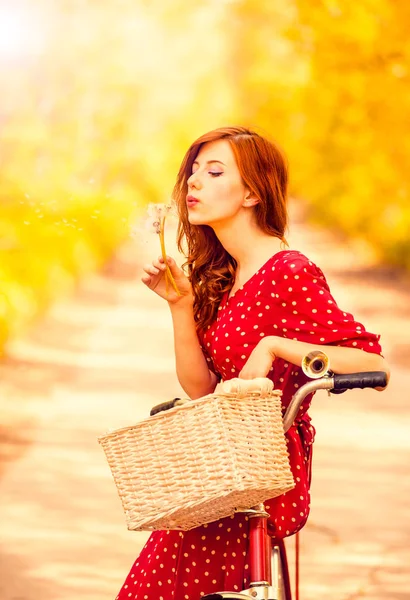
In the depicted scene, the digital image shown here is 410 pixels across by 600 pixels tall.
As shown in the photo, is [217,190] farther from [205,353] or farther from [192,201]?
[205,353]

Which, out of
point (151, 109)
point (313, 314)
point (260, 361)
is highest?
point (151, 109)

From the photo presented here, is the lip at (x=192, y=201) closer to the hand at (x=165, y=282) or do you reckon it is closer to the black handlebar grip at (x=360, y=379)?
the hand at (x=165, y=282)

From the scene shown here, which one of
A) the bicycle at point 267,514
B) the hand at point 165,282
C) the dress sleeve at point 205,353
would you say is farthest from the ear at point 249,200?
the bicycle at point 267,514

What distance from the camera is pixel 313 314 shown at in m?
2.51

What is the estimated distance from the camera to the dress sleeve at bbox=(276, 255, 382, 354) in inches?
98.2

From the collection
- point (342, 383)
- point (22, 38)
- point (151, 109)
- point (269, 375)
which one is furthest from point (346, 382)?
point (151, 109)

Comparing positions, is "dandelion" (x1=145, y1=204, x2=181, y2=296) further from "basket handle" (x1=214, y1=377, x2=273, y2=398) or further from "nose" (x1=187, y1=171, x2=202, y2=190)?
"basket handle" (x1=214, y1=377, x2=273, y2=398)

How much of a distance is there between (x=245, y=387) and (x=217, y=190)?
579mm

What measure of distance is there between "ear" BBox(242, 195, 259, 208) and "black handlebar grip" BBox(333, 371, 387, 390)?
1.59 ft

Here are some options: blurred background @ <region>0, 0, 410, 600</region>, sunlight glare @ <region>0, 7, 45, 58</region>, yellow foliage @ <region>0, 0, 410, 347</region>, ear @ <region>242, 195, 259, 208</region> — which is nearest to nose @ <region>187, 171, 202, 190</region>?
ear @ <region>242, 195, 259, 208</region>

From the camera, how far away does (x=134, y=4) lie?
19406mm

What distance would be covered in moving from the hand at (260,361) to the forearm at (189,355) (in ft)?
1.22

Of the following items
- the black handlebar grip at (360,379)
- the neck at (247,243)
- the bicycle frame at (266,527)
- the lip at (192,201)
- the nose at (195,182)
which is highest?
the nose at (195,182)

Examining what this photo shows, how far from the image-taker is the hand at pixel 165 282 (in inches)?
107
